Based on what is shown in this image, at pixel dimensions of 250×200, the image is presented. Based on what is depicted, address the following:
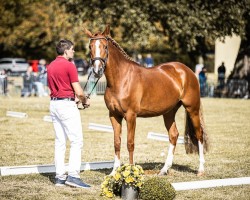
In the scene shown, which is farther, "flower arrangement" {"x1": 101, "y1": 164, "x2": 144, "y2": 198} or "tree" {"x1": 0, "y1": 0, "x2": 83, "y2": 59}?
"tree" {"x1": 0, "y1": 0, "x2": 83, "y2": 59}

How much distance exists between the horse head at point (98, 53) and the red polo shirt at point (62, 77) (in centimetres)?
46

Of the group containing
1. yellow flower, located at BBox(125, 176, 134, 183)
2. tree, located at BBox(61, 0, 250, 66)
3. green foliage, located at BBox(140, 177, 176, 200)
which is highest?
tree, located at BBox(61, 0, 250, 66)

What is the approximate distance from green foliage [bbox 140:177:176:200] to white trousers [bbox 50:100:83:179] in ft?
4.94

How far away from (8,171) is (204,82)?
2766cm

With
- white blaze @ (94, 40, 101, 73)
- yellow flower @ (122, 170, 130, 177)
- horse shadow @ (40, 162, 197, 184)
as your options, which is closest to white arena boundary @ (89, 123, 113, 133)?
horse shadow @ (40, 162, 197, 184)

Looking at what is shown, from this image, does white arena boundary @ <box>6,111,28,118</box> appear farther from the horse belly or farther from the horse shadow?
the horse belly

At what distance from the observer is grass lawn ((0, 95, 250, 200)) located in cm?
927

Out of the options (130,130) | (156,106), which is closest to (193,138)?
(156,106)

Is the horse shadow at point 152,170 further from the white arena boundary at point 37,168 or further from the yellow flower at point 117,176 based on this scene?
the yellow flower at point 117,176

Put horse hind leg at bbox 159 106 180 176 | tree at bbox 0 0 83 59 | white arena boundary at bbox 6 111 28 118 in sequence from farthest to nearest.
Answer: tree at bbox 0 0 83 59 → white arena boundary at bbox 6 111 28 118 → horse hind leg at bbox 159 106 180 176

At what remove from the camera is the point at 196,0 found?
112 ft

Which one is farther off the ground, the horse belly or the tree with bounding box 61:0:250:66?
the tree with bounding box 61:0:250:66

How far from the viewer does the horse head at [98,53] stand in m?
9.74

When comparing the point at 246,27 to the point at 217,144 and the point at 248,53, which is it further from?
the point at 217,144
